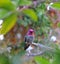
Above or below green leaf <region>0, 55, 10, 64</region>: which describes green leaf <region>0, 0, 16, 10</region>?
above

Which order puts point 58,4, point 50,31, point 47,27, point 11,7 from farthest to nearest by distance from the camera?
point 47,27 → point 50,31 → point 58,4 → point 11,7

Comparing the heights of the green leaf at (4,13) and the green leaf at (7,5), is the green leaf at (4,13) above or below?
below

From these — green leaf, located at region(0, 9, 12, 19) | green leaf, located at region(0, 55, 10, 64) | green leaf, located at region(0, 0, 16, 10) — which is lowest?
green leaf, located at region(0, 55, 10, 64)

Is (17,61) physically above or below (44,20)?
above

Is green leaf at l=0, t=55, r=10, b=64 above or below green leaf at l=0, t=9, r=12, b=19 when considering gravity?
below

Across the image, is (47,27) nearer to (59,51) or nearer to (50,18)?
(50,18)

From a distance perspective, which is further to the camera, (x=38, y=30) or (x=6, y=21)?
(x=38, y=30)

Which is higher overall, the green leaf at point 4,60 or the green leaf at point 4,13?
the green leaf at point 4,13

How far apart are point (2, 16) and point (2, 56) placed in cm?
5

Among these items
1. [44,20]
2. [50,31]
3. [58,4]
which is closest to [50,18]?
[44,20]

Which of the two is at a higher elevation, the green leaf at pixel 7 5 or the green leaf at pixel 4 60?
the green leaf at pixel 7 5

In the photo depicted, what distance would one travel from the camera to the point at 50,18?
3.29 m

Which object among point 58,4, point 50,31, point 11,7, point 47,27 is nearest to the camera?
point 11,7

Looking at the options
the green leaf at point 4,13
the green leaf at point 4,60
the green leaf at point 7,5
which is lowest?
the green leaf at point 4,60
